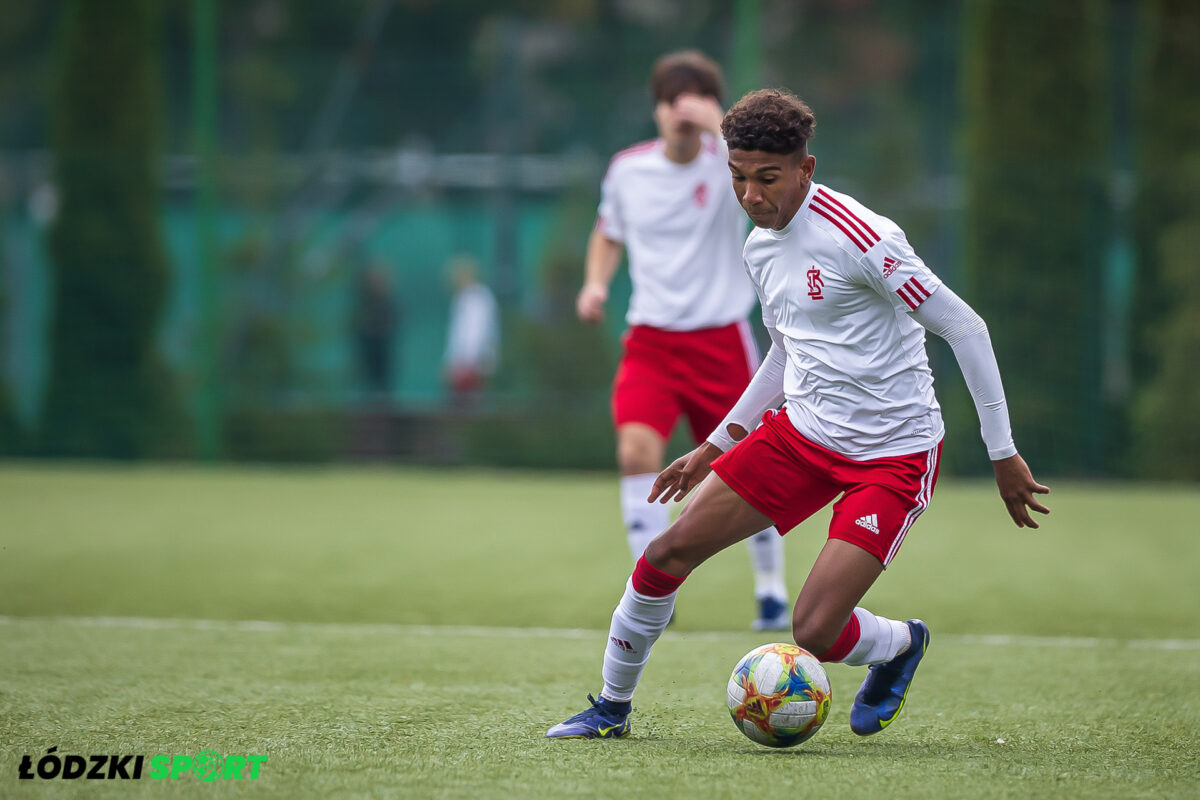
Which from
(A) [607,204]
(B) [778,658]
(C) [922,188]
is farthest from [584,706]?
(C) [922,188]

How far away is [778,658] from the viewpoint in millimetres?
3967

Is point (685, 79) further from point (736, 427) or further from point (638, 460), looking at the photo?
point (736, 427)

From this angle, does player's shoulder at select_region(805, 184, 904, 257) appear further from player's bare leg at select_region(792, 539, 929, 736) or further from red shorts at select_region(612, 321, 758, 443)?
red shorts at select_region(612, 321, 758, 443)

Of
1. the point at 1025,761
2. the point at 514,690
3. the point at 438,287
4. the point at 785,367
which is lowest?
the point at 438,287

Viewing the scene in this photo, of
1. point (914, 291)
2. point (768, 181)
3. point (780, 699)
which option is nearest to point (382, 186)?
point (768, 181)

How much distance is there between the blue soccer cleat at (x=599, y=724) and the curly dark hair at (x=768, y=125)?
1605 mm

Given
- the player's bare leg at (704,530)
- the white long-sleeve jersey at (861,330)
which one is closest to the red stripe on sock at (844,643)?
the player's bare leg at (704,530)

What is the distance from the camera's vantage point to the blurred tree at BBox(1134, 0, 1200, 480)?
522 inches

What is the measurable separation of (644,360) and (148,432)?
907 cm

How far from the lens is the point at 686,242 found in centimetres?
631

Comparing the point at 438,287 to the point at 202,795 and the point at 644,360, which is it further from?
the point at 202,795

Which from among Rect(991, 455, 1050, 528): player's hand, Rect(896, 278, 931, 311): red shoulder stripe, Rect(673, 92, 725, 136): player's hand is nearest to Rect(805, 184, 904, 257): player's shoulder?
Rect(896, 278, 931, 311): red shoulder stripe

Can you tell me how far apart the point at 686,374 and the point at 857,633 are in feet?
7.60

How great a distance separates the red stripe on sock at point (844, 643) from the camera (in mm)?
4012
